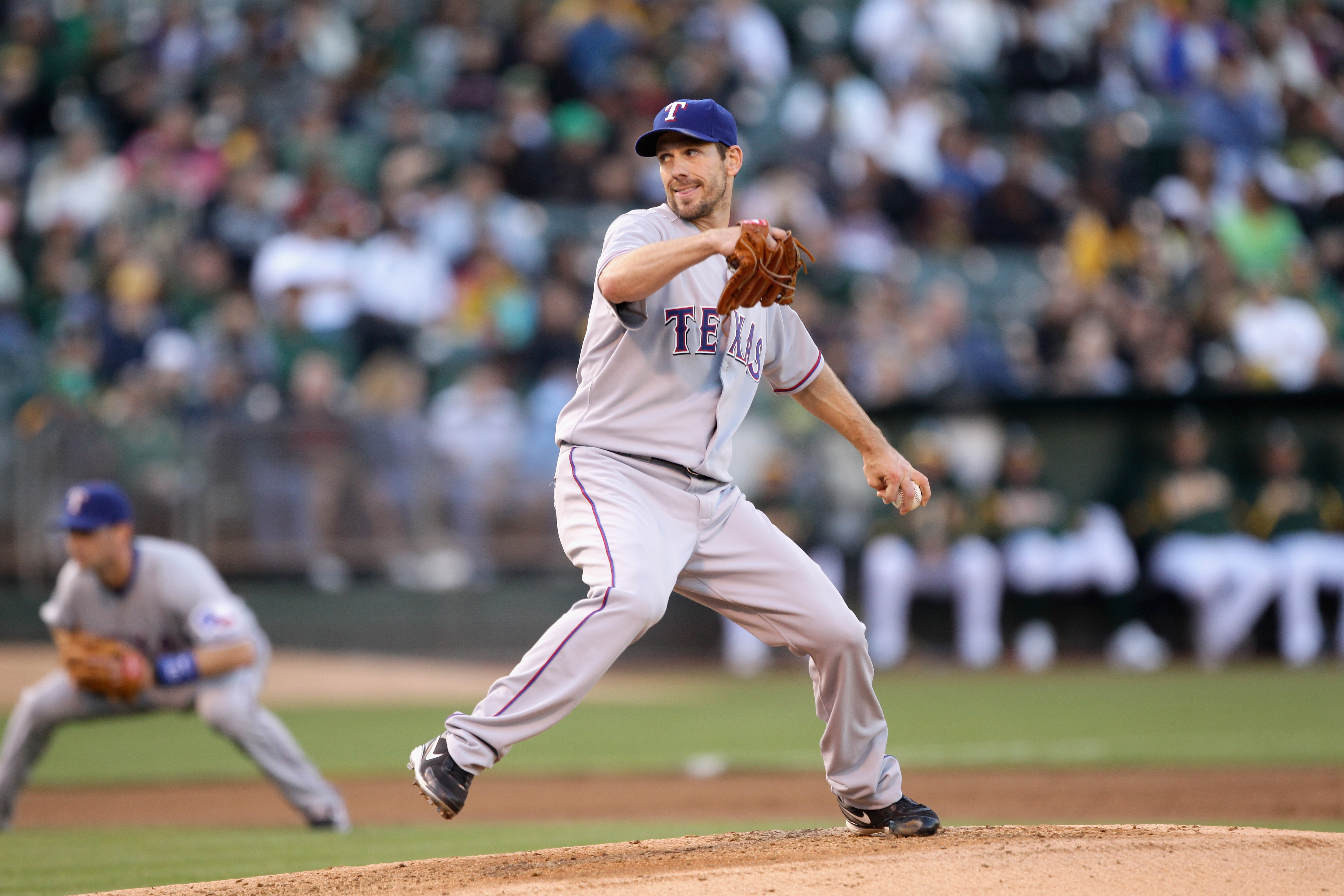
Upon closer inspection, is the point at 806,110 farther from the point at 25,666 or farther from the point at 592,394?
the point at 592,394

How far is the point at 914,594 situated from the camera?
13.4 meters

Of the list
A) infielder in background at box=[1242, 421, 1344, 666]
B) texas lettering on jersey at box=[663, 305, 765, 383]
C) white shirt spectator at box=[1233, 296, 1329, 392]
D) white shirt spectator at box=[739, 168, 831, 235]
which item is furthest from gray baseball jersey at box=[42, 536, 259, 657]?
white shirt spectator at box=[1233, 296, 1329, 392]

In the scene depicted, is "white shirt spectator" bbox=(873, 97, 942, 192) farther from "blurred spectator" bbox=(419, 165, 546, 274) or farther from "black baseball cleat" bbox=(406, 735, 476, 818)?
"black baseball cleat" bbox=(406, 735, 476, 818)

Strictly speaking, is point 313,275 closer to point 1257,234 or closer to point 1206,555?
point 1206,555

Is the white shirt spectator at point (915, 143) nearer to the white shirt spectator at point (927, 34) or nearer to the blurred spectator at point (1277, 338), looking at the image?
the white shirt spectator at point (927, 34)

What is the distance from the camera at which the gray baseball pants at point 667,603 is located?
4.02 meters

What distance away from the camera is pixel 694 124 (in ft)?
13.7

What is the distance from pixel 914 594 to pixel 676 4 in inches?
280

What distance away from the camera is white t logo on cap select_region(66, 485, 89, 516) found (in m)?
6.27

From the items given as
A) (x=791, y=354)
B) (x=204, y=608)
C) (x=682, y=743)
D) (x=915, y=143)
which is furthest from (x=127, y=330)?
(x=791, y=354)

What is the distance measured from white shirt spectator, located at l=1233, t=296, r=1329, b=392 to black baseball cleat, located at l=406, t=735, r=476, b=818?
35.8ft

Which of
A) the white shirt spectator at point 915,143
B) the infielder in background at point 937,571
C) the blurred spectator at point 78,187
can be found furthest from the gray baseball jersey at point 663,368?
the white shirt spectator at point 915,143

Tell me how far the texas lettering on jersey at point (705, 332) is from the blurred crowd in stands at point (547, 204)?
26.4 ft

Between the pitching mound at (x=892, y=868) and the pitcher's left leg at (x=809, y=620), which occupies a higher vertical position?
the pitcher's left leg at (x=809, y=620)
